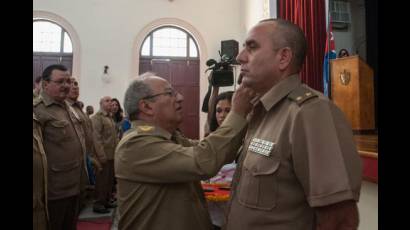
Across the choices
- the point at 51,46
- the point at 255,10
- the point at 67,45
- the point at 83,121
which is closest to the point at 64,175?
the point at 83,121

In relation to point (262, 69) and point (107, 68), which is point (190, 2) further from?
point (262, 69)

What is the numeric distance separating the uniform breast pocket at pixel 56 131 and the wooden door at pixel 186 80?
20.0 ft

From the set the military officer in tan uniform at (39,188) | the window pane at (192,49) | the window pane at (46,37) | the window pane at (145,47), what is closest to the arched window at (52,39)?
the window pane at (46,37)

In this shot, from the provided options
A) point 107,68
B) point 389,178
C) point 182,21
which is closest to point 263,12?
point 182,21

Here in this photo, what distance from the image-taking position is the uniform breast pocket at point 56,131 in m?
2.41

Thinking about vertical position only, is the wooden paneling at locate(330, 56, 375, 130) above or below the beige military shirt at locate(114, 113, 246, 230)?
above

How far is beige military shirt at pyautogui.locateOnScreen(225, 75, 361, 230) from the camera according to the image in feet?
2.74

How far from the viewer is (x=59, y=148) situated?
96.4 inches

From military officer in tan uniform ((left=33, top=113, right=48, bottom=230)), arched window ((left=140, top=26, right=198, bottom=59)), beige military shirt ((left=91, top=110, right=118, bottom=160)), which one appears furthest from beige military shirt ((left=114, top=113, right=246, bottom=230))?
arched window ((left=140, top=26, right=198, bottom=59))

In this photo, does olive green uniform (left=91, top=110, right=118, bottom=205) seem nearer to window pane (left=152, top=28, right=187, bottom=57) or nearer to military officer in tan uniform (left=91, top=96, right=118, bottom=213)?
military officer in tan uniform (left=91, top=96, right=118, bottom=213)

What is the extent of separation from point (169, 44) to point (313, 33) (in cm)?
513

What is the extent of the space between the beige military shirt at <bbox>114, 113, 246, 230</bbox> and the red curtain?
3.33 m

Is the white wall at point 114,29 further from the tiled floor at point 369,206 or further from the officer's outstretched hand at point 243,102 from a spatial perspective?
the officer's outstretched hand at point 243,102

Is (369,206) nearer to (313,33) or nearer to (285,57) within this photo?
(285,57)
